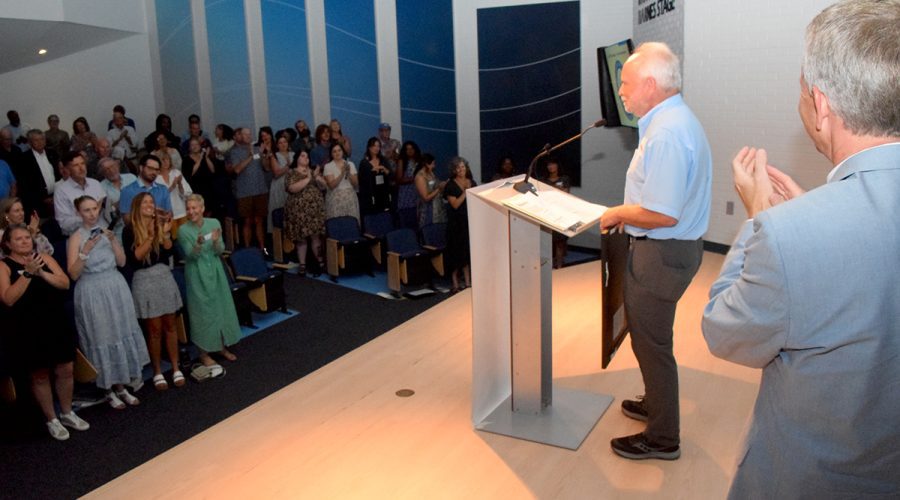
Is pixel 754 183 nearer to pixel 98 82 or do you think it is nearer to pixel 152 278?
pixel 152 278

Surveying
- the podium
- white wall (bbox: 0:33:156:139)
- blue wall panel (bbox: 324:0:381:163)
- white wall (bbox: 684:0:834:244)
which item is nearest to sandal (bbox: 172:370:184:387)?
the podium

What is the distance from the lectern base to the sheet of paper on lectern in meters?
0.94

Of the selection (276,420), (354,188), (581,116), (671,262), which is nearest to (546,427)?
(671,262)

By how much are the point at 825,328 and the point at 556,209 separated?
167 cm

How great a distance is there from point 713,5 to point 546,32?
2876mm

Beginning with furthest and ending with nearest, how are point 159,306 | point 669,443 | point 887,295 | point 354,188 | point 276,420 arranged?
point 354,188 → point 159,306 → point 276,420 → point 669,443 → point 887,295

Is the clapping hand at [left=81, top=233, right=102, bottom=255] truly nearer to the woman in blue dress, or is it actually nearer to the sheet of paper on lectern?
the woman in blue dress

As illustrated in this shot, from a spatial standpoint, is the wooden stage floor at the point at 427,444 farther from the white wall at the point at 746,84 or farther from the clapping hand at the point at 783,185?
the white wall at the point at 746,84

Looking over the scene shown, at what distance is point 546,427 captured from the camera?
312 cm

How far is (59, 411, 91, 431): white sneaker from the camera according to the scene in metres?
4.37

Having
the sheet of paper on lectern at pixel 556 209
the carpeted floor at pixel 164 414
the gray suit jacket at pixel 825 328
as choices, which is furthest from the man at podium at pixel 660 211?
the carpeted floor at pixel 164 414

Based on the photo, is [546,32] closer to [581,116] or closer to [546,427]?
[581,116]

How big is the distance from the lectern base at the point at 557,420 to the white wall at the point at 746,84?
3.47 m

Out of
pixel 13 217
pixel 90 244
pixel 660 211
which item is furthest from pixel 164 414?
pixel 660 211
